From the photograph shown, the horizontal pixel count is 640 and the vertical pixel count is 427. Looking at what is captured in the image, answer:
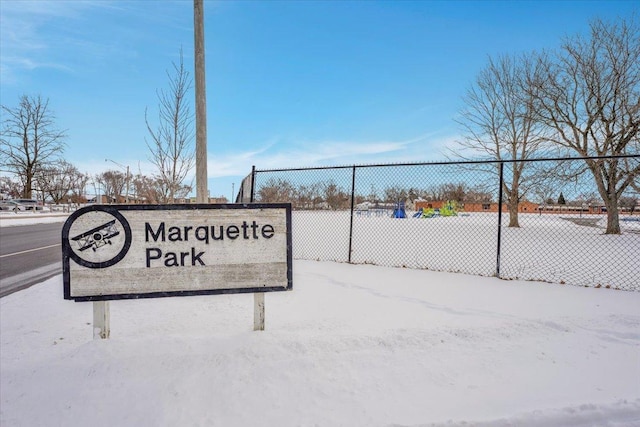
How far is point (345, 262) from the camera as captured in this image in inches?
258

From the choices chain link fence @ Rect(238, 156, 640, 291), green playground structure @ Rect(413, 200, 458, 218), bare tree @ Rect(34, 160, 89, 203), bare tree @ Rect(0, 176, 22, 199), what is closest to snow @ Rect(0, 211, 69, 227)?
bare tree @ Rect(34, 160, 89, 203)

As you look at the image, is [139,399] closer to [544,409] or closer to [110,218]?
[110,218]

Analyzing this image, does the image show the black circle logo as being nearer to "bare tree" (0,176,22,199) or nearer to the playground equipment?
the playground equipment

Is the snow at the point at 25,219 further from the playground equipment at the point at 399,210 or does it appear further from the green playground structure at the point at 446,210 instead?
the green playground structure at the point at 446,210

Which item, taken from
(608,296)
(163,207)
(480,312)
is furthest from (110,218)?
(608,296)

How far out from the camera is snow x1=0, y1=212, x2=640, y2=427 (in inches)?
78.9

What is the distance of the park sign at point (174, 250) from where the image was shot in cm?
274

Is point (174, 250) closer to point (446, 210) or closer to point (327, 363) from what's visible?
point (327, 363)

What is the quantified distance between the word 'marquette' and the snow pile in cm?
92

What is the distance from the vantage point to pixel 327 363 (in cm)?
252

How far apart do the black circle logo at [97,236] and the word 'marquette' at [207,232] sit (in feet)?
0.69

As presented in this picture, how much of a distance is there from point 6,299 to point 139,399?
3775mm

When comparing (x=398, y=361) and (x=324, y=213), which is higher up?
(x=324, y=213)

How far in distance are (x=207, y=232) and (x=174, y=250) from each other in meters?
0.32
